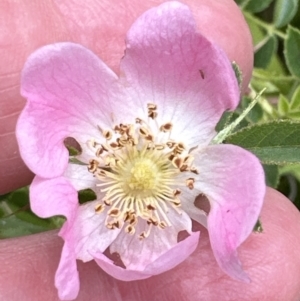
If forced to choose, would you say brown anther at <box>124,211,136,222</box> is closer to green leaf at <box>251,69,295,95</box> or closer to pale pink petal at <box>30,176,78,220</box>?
pale pink petal at <box>30,176,78,220</box>

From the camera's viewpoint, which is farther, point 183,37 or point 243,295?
point 243,295

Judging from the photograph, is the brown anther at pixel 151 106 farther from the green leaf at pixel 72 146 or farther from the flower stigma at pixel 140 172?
the green leaf at pixel 72 146

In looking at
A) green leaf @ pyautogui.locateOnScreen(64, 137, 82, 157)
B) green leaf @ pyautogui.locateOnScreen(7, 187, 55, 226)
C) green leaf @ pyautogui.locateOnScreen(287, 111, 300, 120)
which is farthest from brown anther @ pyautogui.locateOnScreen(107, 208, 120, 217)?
green leaf @ pyautogui.locateOnScreen(287, 111, 300, 120)

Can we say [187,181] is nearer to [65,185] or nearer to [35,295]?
[65,185]

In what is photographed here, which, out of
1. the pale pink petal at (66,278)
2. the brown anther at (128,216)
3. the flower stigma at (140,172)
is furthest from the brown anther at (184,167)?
the pale pink petal at (66,278)

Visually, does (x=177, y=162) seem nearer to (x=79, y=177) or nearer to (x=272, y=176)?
(x=79, y=177)

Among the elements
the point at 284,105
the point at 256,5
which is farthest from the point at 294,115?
the point at 256,5

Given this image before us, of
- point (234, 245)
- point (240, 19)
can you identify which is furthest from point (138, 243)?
point (240, 19)
